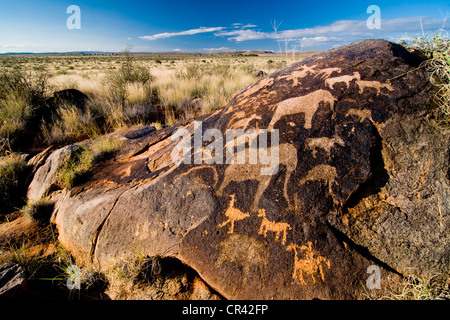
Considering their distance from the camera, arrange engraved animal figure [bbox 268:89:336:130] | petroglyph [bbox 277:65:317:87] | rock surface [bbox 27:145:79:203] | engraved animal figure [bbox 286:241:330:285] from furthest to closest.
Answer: rock surface [bbox 27:145:79:203]
petroglyph [bbox 277:65:317:87]
engraved animal figure [bbox 268:89:336:130]
engraved animal figure [bbox 286:241:330:285]

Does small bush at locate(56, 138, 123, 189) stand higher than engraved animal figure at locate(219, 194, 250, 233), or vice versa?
small bush at locate(56, 138, 123, 189)

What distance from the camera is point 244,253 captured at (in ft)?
5.10

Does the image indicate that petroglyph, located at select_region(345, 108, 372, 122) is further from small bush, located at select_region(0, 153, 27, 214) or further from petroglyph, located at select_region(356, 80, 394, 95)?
small bush, located at select_region(0, 153, 27, 214)

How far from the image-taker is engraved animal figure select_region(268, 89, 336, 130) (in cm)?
178

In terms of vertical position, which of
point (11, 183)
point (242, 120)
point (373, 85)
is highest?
point (373, 85)

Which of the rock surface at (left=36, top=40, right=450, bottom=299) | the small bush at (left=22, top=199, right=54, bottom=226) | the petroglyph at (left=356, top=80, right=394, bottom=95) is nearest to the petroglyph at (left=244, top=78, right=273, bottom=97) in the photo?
the rock surface at (left=36, top=40, right=450, bottom=299)

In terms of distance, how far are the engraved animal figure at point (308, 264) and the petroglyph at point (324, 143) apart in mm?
648

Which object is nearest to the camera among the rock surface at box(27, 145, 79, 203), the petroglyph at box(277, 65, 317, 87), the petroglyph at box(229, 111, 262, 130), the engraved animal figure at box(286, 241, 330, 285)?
the engraved animal figure at box(286, 241, 330, 285)

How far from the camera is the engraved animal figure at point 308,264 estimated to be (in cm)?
142

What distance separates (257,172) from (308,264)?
69 centimetres

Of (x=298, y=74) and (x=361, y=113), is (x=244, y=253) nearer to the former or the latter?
(x=361, y=113)

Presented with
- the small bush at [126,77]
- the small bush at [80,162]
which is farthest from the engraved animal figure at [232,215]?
the small bush at [126,77]

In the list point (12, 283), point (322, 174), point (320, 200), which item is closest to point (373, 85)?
point (322, 174)

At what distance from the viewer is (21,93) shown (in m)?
5.50
